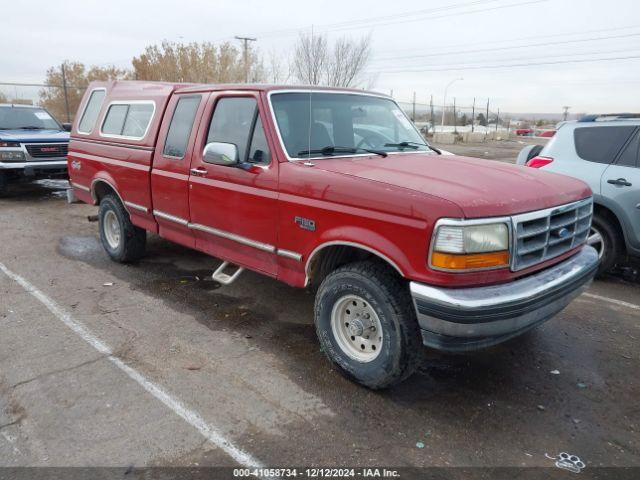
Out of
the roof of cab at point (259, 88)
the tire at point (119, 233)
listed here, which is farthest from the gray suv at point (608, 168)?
the tire at point (119, 233)

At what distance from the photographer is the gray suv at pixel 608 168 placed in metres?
5.36

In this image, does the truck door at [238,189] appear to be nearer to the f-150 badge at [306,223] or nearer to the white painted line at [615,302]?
the f-150 badge at [306,223]

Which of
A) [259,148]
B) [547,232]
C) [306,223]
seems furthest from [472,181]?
[259,148]

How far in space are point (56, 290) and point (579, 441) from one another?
16.3 feet

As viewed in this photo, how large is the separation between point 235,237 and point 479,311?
223 centimetres

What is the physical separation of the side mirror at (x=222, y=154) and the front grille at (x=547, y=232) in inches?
83.8

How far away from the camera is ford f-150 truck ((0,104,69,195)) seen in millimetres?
9945

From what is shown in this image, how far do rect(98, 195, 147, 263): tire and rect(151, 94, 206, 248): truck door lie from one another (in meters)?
0.90

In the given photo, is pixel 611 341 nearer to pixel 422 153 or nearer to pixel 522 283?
pixel 522 283

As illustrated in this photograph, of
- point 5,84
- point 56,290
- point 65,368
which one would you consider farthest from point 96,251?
point 5,84

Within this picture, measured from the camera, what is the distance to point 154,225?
5391 mm

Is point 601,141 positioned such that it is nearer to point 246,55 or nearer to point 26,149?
point 26,149

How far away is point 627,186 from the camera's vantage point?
533cm

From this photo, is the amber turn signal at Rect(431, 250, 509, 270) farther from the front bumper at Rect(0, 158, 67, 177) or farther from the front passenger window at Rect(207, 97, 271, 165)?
the front bumper at Rect(0, 158, 67, 177)
